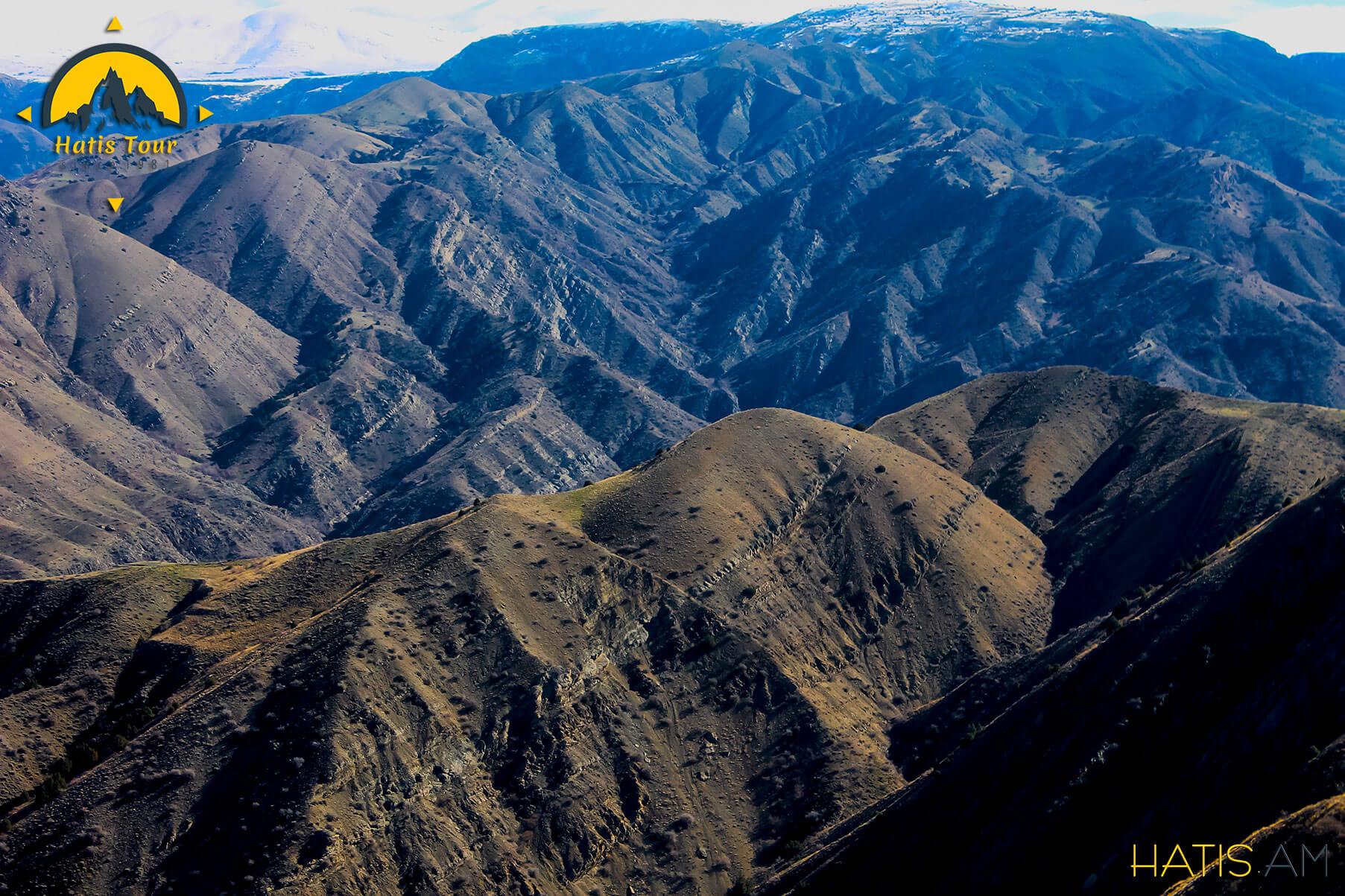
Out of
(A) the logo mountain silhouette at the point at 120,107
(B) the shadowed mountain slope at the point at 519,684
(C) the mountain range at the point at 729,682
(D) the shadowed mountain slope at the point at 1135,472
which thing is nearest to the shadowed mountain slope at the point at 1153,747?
(C) the mountain range at the point at 729,682

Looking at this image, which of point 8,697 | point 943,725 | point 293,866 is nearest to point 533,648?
point 293,866

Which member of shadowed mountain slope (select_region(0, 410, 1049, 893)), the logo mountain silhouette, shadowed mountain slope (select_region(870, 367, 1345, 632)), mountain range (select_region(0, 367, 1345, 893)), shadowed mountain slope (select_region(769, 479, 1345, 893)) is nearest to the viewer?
shadowed mountain slope (select_region(769, 479, 1345, 893))

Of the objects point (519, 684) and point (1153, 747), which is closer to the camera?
point (1153, 747)

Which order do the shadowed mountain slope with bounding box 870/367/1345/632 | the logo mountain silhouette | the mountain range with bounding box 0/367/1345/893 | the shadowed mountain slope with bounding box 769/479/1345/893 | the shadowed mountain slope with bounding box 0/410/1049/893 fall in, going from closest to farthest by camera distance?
the shadowed mountain slope with bounding box 769/479/1345/893 → the mountain range with bounding box 0/367/1345/893 → the shadowed mountain slope with bounding box 0/410/1049/893 → the logo mountain silhouette → the shadowed mountain slope with bounding box 870/367/1345/632

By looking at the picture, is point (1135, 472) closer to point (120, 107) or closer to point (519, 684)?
point (519, 684)

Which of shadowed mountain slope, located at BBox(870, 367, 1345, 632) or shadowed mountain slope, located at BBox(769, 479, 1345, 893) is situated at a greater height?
shadowed mountain slope, located at BBox(870, 367, 1345, 632)

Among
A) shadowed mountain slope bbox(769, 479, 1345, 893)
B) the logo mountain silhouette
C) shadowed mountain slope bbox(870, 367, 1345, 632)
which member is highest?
the logo mountain silhouette

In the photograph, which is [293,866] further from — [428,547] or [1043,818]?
[1043,818]

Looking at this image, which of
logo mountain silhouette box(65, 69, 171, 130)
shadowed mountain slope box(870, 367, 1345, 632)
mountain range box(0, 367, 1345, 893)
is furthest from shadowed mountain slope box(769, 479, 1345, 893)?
logo mountain silhouette box(65, 69, 171, 130)

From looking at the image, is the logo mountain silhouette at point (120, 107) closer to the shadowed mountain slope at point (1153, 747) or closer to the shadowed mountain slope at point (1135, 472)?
the shadowed mountain slope at point (1135, 472)

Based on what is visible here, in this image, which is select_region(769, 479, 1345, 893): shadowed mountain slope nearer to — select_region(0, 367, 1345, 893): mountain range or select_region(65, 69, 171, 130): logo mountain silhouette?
select_region(0, 367, 1345, 893): mountain range

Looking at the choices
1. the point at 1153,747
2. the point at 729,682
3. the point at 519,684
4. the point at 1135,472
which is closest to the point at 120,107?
the point at 519,684
